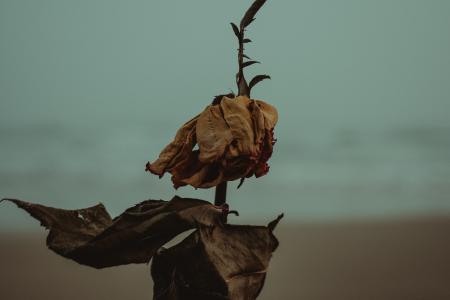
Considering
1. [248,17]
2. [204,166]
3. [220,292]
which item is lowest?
[220,292]

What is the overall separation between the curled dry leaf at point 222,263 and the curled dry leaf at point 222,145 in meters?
0.05

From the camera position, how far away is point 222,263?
0.58 metres

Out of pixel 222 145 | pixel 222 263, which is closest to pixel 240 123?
pixel 222 145

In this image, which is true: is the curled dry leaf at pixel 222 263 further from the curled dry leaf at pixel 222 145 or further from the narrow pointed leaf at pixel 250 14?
the narrow pointed leaf at pixel 250 14

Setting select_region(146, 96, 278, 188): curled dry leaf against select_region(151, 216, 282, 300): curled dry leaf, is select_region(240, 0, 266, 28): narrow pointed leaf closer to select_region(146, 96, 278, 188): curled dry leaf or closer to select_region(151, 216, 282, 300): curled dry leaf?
select_region(146, 96, 278, 188): curled dry leaf

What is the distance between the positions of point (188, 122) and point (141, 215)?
0.33 ft

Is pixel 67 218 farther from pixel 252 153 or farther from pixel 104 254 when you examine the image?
pixel 252 153

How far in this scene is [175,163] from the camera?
65 centimetres

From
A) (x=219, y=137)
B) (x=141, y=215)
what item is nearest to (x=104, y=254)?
(x=141, y=215)

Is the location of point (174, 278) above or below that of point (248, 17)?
below

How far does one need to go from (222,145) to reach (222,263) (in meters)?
0.11

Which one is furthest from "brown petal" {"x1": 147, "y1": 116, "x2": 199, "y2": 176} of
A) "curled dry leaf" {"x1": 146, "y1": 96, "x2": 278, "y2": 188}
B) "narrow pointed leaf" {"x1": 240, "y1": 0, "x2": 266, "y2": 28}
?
"narrow pointed leaf" {"x1": 240, "y1": 0, "x2": 266, "y2": 28}

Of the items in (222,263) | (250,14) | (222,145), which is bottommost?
(222,263)

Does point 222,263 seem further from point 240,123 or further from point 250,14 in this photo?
point 250,14
